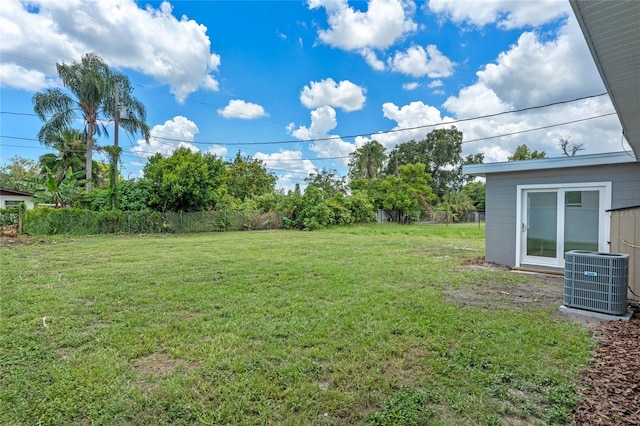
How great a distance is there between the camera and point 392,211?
25375 millimetres

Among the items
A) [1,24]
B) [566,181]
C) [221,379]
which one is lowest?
[221,379]

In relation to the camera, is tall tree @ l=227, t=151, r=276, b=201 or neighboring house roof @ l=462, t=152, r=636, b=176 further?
tall tree @ l=227, t=151, r=276, b=201

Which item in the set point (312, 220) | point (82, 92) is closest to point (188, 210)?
point (312, 220)

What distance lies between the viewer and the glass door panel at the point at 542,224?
251 inches

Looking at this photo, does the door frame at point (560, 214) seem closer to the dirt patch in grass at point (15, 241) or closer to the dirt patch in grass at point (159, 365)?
the dirt patch in grass at point (159, 365)

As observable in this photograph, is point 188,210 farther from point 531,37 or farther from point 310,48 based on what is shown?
point 531,37

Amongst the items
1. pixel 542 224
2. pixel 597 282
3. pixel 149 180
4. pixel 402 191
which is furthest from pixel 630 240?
pixel 402 191

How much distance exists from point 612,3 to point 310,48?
13.8 meters

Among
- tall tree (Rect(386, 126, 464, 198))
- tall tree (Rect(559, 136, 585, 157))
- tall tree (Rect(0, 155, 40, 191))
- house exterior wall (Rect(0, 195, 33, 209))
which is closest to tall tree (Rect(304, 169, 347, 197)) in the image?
tall tree (Rect(386, 126, 464, 198))

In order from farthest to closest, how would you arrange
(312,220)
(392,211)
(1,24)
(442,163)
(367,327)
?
1. (442,163)
2. (392,211)
3. (312,220)
4. (1,24)
5. (367,327)

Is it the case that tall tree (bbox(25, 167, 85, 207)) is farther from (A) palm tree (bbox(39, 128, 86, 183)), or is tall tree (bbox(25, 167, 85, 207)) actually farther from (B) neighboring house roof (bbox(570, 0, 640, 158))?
(B) neighboring house roof (bbox(570, 0, 640, 158))

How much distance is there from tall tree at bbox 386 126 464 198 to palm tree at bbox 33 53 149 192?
2666 centimetres

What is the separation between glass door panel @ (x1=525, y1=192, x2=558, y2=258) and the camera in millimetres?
6379

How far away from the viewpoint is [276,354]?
2.71 m
